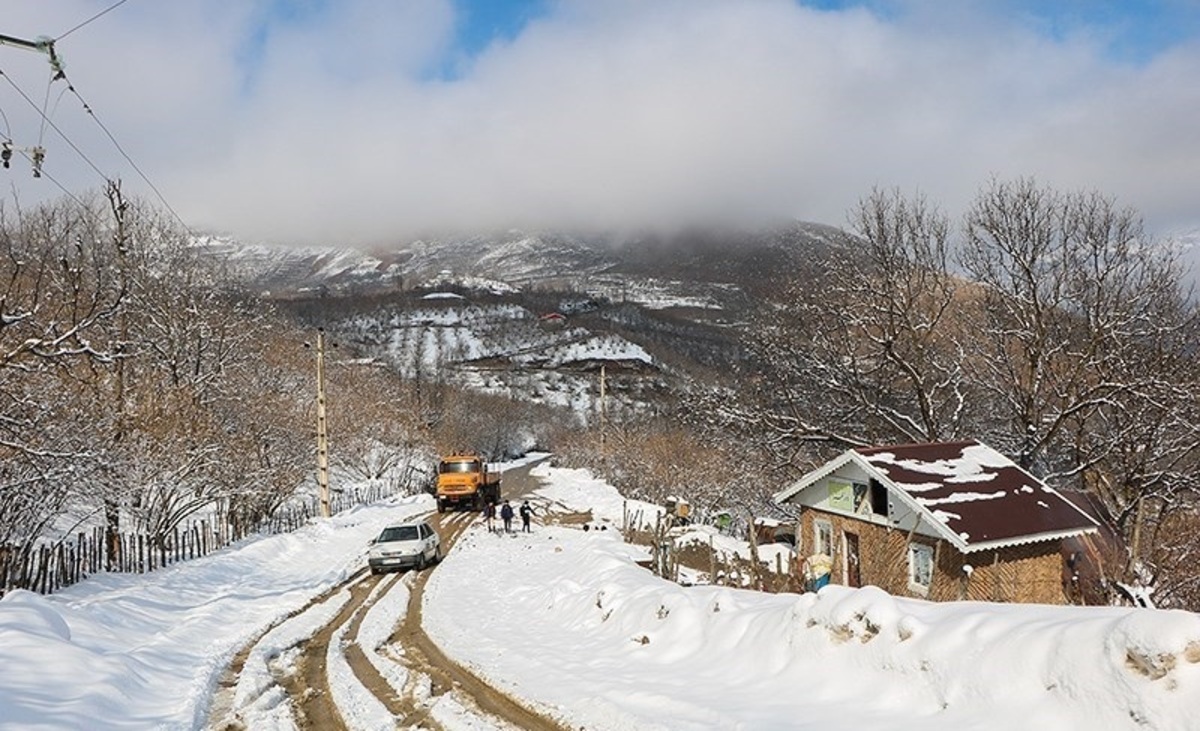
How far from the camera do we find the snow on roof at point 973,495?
20047mm

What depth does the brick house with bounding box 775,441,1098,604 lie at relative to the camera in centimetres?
2028

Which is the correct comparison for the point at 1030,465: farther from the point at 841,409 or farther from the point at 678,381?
the point at 678,381

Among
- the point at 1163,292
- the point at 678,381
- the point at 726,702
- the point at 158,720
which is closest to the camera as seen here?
the point at 726,702

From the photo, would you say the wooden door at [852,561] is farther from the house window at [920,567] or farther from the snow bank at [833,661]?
the snow bank at [833,661]

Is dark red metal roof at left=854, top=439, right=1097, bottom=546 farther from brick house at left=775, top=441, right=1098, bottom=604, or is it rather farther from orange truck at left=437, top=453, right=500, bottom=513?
orange truck at left=437, top=453, right=500, bottom=513

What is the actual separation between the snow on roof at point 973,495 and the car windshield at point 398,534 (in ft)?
45.3

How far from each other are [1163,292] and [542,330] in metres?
154

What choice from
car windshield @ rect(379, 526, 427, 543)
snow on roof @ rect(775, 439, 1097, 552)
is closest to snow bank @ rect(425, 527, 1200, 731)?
car windshield @ rect(379, 526, 427, 543)

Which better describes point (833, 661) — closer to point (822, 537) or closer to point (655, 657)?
point (655, 657)

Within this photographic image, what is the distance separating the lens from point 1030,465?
93.8 ft

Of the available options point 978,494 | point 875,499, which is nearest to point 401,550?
point 875,499

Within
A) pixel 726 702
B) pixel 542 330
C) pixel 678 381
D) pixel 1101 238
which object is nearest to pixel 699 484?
pixel 1101 238

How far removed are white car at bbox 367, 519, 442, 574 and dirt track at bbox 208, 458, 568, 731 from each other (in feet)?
17.2

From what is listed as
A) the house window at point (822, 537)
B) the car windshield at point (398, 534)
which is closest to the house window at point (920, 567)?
the house window at point (822, 537)
